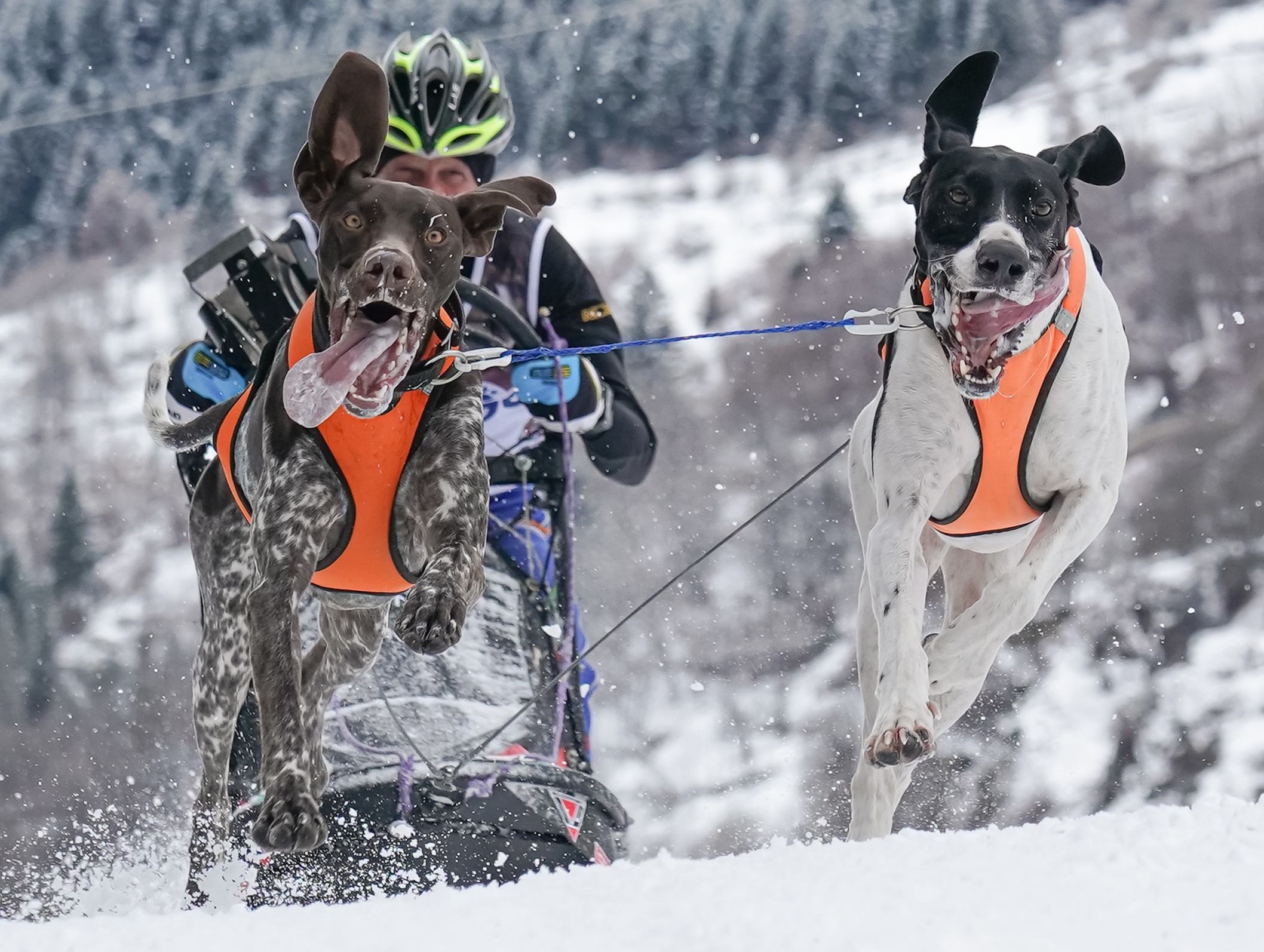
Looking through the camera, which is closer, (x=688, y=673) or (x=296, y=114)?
(x=688, y=673)

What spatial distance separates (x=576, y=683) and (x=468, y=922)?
2130mm

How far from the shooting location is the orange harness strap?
132 inches

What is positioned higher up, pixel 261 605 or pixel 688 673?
pixel 261 605

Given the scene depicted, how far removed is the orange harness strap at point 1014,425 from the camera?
3.36 metres

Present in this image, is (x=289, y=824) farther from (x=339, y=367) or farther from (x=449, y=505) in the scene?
(x=339, y=367)

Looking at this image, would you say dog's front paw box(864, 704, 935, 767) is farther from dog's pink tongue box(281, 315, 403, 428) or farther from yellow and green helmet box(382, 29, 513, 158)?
yellow and green helmet box(382, 29, 513, 158)

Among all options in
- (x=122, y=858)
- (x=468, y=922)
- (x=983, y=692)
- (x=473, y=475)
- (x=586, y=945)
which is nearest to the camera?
(x=586, y=945)

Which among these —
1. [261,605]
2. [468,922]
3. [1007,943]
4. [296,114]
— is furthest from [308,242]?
[296,114]

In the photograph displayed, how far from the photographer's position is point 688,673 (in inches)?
974

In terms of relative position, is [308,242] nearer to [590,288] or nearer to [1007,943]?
[590,288]

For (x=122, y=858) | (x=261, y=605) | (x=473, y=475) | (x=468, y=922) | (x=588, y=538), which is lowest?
(x=588, y=538)

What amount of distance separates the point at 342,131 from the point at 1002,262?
1.28m

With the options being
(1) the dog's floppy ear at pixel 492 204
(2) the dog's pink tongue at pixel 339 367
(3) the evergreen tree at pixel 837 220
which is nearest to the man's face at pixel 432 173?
(1) the dog's floppy ear at pixel 492 204

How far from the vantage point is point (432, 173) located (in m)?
5.01
